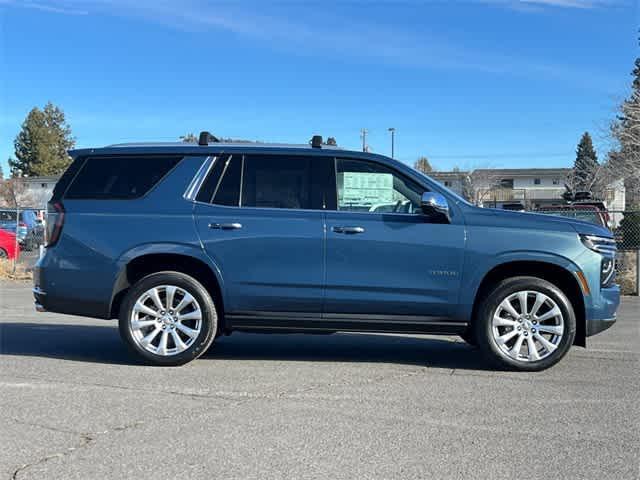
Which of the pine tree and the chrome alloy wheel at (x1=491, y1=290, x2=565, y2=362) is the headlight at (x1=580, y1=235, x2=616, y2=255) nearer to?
the chrome alloy wheel at (x1=491, y1=290, x2=565, y2=362)

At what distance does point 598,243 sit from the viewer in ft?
20.6

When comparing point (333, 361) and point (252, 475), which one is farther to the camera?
point (333, 361)

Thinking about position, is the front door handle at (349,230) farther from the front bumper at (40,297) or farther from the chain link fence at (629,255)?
the chain link fence at (629,255)

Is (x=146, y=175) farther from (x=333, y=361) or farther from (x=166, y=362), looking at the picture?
(x=333, y=361)

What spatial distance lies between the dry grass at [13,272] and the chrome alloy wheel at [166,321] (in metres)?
11.3

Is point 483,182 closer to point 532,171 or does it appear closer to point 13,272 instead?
point 532,171

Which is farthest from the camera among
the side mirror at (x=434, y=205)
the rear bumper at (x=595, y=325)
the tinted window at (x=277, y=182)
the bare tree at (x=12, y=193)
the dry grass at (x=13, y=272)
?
the bare tree at (x=12, y=193)

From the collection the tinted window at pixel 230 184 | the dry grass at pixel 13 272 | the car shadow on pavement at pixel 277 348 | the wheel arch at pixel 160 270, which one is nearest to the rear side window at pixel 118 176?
the tinted window at pixel 230 184

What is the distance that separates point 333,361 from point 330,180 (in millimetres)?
1776

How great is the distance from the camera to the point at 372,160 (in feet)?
21.4

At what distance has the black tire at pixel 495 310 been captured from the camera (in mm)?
6152

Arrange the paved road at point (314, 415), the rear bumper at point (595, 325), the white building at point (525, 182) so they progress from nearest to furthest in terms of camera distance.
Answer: the paved road at point (314, 415) → the rear bumper at point (595, 325) → the white building at point (525, 182)

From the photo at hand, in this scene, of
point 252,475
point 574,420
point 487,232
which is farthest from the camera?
point 487,232

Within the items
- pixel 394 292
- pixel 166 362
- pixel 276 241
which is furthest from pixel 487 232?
pixel 166 362
